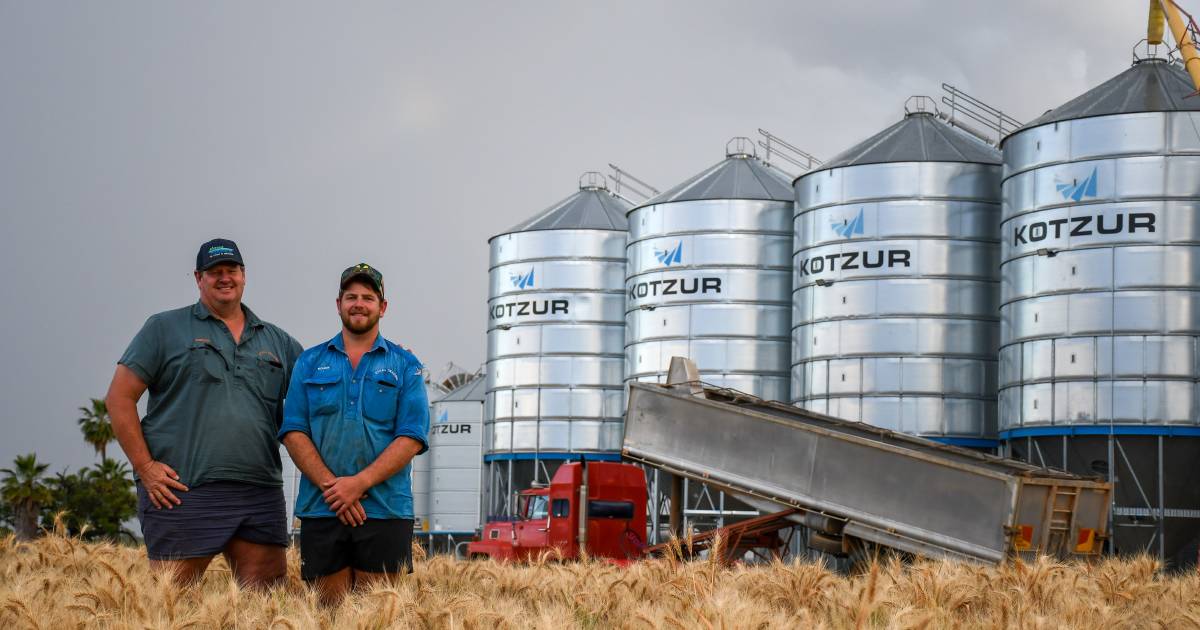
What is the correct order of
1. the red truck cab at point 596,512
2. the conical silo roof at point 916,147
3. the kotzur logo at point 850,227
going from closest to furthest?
the red truck cab at point 596,512 → the kotzur logo at point 850,227 → the conical silo roof at point 916,147

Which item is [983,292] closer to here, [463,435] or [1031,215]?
[1031,215]

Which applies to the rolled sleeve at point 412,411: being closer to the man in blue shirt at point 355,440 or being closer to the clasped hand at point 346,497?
the man in blue shirt at point 355,440

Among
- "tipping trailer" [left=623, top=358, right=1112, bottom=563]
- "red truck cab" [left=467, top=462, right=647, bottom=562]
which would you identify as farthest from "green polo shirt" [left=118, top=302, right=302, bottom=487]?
"red truck cab" [left=467, top=462, right=647, bottom=562]

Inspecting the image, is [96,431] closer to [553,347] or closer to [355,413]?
[553,347]

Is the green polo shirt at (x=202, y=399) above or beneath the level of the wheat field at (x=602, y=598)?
above

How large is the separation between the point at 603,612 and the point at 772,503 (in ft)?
52.2

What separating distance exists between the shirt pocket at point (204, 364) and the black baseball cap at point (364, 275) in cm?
73

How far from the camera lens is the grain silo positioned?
133 ft

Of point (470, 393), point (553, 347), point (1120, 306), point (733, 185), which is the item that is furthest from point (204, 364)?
point (470, 393)

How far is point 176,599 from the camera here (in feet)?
16.1

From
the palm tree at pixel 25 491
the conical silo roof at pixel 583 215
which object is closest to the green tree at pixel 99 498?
the palm tree at pixel 25 491

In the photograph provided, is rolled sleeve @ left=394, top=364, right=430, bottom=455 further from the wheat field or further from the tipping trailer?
the tipping trailer

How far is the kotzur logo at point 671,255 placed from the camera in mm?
37281

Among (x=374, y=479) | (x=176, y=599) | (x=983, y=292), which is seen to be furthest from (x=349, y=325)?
(x=983, y=292)
